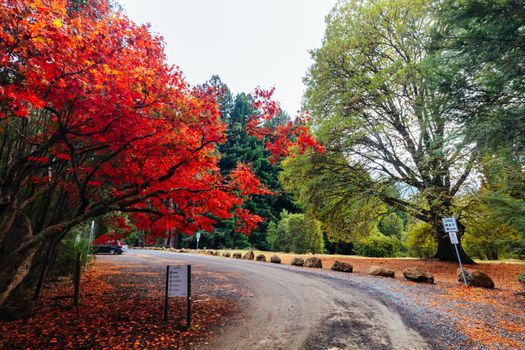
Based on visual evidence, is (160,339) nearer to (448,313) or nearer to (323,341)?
(323,341)

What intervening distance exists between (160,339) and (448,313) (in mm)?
6082

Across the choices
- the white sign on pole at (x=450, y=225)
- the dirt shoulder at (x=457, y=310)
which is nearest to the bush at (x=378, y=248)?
the dirt shoulder at (x=457, y=310)

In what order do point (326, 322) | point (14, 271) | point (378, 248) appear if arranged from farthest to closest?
1. point (378, 248)
2. point (326, 322)
3. point (14, 271)

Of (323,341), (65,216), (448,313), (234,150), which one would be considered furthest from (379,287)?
(234,150)

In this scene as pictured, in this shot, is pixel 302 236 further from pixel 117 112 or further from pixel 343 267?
pixel 117 112

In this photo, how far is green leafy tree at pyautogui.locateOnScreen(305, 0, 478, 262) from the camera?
1355 cm

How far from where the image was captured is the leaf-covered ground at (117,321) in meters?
4.59

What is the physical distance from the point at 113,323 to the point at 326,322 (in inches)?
168

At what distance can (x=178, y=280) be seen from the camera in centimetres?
538

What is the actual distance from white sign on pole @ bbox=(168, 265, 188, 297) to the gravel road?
1073mm

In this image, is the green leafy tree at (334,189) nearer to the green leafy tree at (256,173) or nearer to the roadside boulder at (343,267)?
the roadside boulder at (343,267)

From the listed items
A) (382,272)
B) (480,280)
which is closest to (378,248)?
(382,272)

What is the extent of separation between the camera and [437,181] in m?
13.6

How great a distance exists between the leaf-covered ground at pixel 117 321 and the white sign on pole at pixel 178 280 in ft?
2.21
